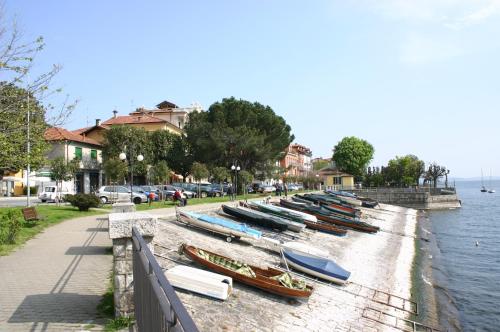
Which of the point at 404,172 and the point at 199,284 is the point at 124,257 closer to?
the point at 199,284

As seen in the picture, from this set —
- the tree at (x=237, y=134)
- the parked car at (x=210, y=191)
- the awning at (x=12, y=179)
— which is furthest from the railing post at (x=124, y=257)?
the awning at (x=12, y=179)

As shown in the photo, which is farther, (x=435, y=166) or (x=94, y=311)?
(x=435, y=166)

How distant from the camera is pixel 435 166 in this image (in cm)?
10275

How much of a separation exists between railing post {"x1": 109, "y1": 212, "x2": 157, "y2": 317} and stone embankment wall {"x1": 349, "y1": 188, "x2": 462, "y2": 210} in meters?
73.7

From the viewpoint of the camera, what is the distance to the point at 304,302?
1314cm

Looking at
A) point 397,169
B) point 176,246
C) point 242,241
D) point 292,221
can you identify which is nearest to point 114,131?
point 292,221

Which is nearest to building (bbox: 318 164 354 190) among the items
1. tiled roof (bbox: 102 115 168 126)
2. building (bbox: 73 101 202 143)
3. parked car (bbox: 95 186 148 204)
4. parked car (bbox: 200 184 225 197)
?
building (bbox: 73 101 202 143)

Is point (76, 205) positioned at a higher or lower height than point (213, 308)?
higher

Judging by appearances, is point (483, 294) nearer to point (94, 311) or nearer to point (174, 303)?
point (94, 311)

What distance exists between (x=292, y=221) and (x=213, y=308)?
20194mm

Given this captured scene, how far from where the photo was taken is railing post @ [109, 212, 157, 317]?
277 inches

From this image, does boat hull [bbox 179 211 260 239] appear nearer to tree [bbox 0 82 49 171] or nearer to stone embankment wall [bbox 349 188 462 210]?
tree [bbox 0 82 49 171]

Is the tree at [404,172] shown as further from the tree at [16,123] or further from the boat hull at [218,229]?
the tree at [16,123]

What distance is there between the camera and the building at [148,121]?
203ft
